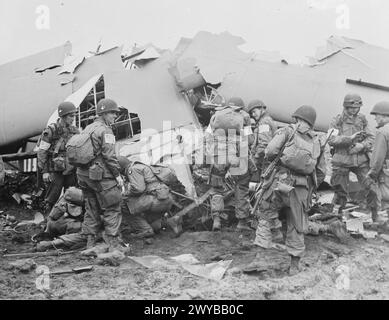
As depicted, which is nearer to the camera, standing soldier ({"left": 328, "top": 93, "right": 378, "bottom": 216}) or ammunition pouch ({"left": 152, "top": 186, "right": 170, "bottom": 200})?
ammunition pouch ({"left": 152, "top": 186, "right": 170, "bottom": 200})

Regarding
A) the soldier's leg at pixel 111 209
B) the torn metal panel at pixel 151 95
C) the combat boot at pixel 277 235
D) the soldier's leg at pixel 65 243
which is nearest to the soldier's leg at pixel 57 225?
the soldier's leg at pixel 65 243

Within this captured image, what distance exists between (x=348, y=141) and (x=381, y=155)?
0.59 metres

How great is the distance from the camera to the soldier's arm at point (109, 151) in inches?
210

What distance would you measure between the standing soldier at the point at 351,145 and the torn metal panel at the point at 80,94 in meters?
3.76

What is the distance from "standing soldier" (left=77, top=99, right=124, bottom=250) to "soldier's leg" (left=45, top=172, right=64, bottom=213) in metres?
1.33

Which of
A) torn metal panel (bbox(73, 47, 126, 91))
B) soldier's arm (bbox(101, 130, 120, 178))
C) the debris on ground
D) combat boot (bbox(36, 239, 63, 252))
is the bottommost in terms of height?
combat boot (bbox(36, 239, 63, 252))

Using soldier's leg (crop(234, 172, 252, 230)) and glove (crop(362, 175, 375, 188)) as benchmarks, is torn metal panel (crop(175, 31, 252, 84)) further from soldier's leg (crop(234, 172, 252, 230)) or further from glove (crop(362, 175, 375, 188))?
glove (crop(362, 175, 375, 188))

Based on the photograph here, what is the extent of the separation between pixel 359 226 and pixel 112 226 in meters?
3.26

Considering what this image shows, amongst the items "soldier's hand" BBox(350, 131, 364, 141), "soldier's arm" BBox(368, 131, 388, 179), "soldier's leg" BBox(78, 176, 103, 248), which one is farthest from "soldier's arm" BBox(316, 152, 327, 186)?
"soldier's leg" BBox(78, 176, 103, 248)

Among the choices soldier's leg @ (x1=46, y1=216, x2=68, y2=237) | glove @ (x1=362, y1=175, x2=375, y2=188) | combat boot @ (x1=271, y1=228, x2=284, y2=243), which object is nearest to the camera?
combat boot @ (x1=271, y1=228, x2=284, y2=243)

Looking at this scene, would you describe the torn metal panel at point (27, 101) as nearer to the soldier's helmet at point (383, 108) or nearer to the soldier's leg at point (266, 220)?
the soldier's leg at point (266, 220)

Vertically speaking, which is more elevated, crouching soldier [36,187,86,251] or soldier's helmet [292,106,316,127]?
soldier's helmet [292,106,316,127]

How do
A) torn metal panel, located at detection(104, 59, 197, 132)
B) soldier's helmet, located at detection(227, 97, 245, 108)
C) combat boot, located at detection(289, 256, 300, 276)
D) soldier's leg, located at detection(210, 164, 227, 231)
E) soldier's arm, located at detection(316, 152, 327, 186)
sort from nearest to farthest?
1. combat boot, located at detection(289, 256, 300, 276)
2. soldier's arm, located at detection(316, 152, 327, 186)
3. soldier's leg, located at detection(210, 164, 227, 231)
4. soldier's helmet, located at detection(227, 97, 245, 108)
5. torn metal panel, located at detection(104, 59, 197, 132)

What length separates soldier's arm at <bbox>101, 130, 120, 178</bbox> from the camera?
17.5 ft
